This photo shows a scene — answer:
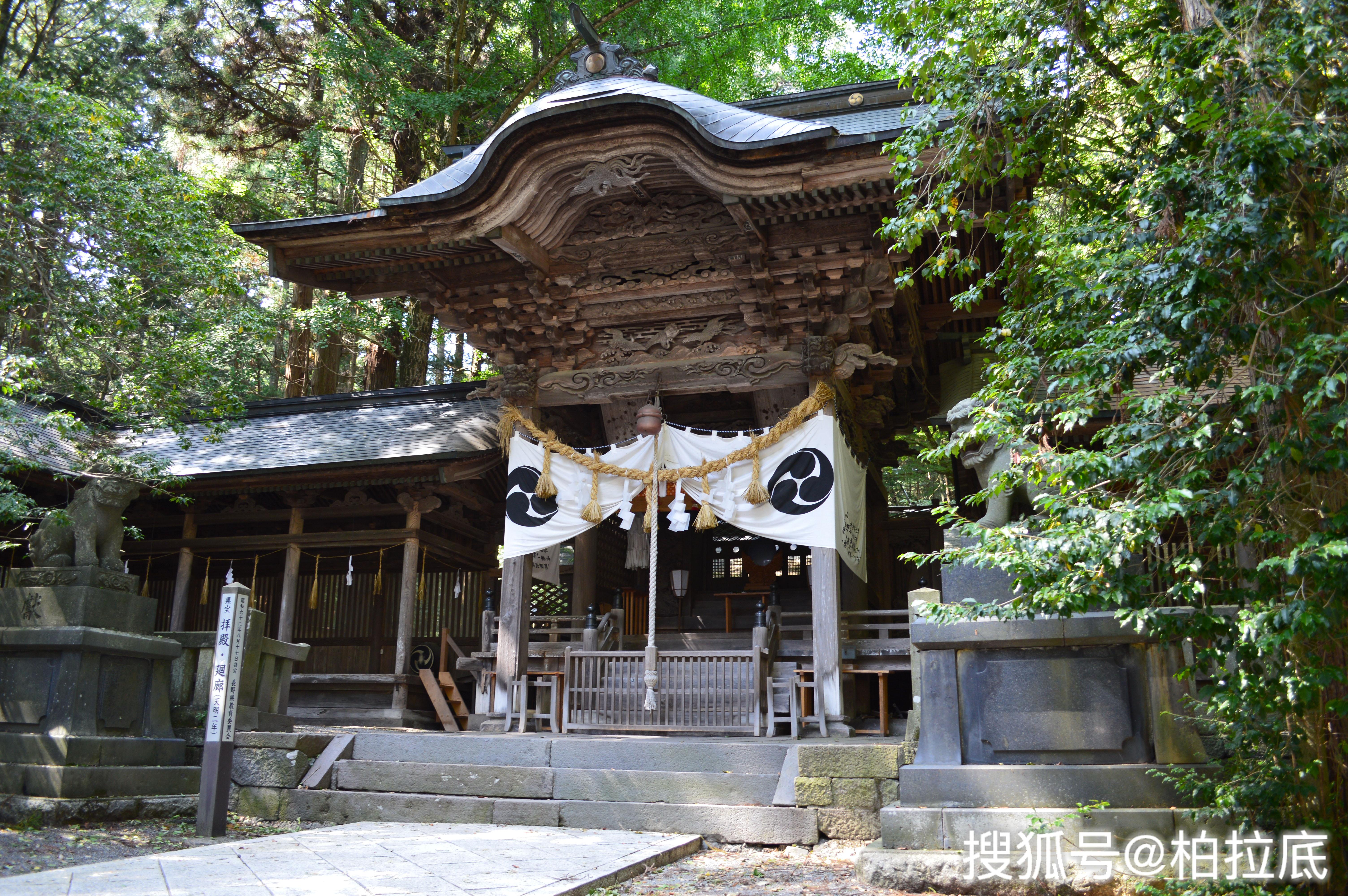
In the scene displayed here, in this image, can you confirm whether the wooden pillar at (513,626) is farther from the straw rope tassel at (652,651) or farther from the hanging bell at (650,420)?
the hanging bell at (650,420)

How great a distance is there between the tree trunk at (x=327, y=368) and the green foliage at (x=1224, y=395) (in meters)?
13.2

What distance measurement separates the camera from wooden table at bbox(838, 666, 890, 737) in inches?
303

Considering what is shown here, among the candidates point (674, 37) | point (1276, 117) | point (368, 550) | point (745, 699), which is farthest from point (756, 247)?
point (674, 37)

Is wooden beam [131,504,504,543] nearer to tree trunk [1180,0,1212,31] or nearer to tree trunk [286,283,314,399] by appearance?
tree trunk [286,283,314,399]

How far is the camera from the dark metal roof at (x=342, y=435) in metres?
10.3

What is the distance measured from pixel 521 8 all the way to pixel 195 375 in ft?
29.9

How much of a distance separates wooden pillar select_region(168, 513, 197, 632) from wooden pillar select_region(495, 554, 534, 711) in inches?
172

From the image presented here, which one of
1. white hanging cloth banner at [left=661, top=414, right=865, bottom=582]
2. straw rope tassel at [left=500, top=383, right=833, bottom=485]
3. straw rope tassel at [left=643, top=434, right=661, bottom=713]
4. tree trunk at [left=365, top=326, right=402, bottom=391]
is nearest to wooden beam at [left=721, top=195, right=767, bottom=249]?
straw rope tassel at [left=500, top=383, right=833, bottom=485]

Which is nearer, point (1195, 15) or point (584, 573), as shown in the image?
point (1195, 15)

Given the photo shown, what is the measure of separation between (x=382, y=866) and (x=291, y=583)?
677 centimetres

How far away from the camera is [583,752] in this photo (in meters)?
6.61

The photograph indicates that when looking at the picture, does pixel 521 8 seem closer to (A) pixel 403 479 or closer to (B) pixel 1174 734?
(A) pixel 403 479

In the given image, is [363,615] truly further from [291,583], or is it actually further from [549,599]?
[549,599]

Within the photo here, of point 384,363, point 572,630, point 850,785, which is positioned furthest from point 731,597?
point 384,363
